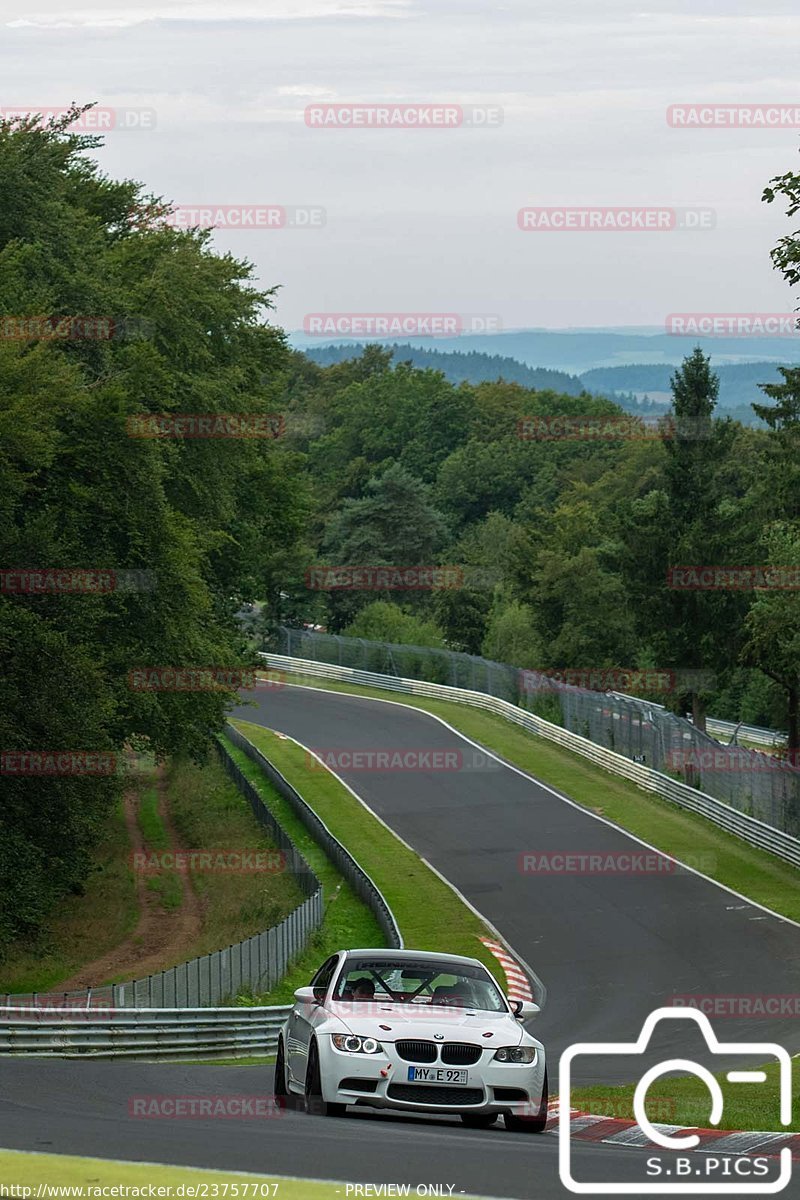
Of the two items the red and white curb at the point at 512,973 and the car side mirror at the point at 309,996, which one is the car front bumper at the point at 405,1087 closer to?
the car side mirror at the point at 309,996

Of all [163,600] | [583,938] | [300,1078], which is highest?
[163,600]

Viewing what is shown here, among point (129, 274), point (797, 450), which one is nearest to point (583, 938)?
point (797, 450)

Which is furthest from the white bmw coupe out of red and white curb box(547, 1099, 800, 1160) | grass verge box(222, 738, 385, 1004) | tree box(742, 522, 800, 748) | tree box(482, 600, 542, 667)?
tree box(482, 600, 542, 667)

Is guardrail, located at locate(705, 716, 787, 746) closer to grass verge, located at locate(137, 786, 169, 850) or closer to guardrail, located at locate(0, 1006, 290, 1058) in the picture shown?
grass verge, located at locate(137, 786, 169, 850)

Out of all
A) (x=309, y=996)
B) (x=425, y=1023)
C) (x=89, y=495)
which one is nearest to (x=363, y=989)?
(x=309, y=996)

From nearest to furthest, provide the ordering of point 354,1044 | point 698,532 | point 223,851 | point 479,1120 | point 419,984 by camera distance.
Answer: point 354,1044 < point 479,1120 < point 419,984 < point 223,851 < point 698,532

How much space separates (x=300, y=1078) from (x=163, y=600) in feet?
72.3

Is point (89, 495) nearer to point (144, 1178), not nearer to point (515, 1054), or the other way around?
point (515, 1054)

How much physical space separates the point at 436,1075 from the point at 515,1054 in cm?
64

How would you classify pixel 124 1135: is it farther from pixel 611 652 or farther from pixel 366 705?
pixel 611 652

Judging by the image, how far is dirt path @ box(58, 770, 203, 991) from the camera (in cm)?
3231

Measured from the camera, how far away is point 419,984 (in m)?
13.8

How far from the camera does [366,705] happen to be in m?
70.4

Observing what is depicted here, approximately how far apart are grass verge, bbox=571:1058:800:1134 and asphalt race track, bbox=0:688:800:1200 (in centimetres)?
134
